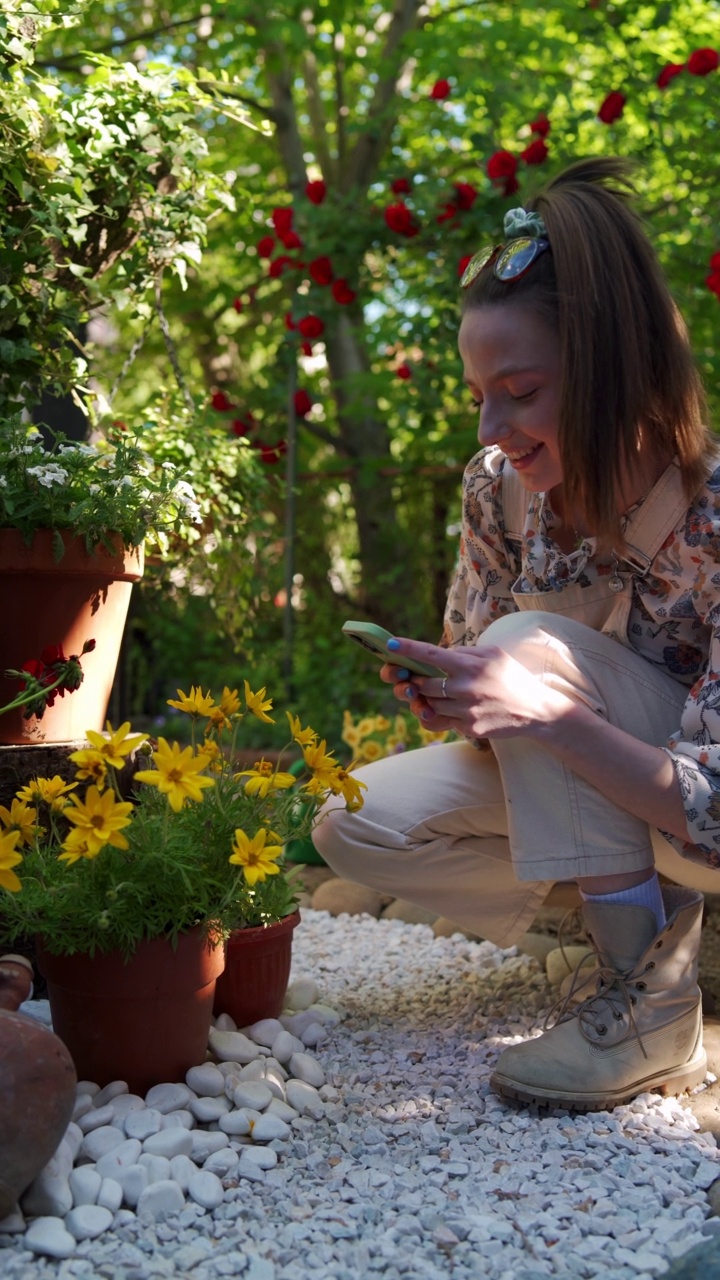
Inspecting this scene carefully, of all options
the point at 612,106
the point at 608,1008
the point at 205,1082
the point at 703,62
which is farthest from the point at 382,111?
the point at 205,1082

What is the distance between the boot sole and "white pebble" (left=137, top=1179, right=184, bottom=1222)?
1.62 ft

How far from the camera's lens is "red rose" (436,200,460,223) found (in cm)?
Answer: 373

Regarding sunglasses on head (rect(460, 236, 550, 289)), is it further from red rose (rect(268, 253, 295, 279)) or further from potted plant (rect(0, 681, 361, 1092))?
red rose (rect(268, 253, 295, 279))

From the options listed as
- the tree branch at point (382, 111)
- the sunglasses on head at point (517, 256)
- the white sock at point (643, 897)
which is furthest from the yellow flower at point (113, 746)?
the tree branch at point (382, 111)

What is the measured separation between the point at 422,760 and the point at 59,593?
654 millimetres

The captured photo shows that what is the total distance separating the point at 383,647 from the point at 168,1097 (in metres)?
0.64

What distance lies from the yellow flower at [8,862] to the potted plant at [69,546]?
490mm

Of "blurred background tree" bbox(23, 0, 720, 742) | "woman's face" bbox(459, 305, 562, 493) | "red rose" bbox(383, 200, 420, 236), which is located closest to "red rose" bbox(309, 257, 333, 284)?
"blurred background tree" bbox(23, 0, 720, 742)

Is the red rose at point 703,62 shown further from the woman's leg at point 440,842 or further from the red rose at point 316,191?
the woman's leg at point 440,842

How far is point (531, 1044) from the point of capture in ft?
5.38

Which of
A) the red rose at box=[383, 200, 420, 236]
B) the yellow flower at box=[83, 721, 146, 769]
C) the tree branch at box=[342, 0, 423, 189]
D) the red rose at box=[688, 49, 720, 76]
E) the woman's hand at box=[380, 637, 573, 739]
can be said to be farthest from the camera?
the tree branch at box=[342, 0, 423, 189]

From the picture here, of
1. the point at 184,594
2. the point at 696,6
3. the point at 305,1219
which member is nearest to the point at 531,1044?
the point at 305,1219

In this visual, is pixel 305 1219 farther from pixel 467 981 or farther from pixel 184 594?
pixel 184 594

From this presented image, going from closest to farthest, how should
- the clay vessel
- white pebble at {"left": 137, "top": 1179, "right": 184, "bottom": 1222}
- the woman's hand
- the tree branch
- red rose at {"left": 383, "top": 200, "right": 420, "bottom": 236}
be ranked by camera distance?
the clay vessel, white pebble at {"left": 137, "top": 1179, "right": 184, "bottom": 1222}, the woman's hand, red rose at {"left": 383, "top": 200, "right": 420, "bottom": 236}, the tree branch
